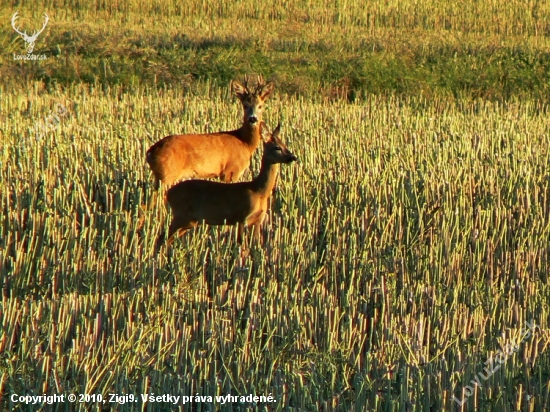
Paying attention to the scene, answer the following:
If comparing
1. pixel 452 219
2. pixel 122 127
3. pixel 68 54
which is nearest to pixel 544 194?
pixel 452 219

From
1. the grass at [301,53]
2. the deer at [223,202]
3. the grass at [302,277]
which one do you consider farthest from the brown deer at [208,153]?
the grass at [301,53]

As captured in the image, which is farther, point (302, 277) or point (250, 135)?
point (250, 135)

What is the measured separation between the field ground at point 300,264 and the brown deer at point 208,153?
0.28m

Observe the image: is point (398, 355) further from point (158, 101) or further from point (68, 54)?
point (68, 54)

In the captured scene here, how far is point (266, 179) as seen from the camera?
7.17 metres

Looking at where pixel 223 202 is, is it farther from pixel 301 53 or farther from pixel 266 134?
pixel 301 53

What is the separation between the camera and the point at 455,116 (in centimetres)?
1291

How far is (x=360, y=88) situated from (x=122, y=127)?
6.23 m

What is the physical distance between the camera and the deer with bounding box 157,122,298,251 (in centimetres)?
695

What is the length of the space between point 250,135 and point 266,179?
2.17 meters

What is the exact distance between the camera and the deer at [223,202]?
6945mm

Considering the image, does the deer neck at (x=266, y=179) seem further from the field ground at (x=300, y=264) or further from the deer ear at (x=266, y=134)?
the field ground at (x=300, y=264)

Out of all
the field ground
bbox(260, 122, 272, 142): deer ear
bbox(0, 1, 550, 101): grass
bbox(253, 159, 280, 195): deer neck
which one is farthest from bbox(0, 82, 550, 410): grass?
bbox(0, 1, 550, 101): grass

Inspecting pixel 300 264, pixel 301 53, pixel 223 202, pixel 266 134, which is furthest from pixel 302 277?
pixel 301 53
